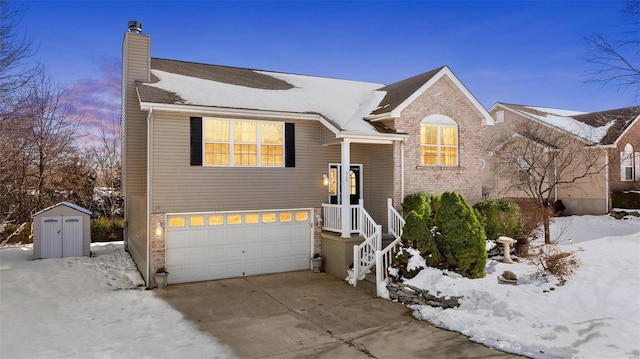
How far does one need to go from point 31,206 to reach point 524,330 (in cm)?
2599

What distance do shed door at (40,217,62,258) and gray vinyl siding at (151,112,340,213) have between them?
18.5 feet

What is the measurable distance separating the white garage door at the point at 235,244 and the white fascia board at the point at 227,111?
326 cm

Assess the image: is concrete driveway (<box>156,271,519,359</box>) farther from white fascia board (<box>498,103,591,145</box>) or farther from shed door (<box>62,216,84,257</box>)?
white fascia board (<box>498,103,591,145</box>)

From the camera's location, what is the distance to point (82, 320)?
862 cm

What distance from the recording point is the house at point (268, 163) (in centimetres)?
1202

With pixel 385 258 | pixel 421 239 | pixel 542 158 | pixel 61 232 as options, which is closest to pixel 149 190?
pixel 61 232

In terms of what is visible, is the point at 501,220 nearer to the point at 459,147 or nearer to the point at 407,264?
the point at 459,147

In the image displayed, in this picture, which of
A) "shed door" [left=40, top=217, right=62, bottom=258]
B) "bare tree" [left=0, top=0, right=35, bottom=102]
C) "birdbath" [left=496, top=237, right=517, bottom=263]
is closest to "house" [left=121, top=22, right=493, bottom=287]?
"shed door" [left=40, top=217, right=62, bottom=258]

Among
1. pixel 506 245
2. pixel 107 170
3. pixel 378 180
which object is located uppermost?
pixel 107 170

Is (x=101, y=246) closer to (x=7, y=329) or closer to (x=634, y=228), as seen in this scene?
(x=7, y=329)

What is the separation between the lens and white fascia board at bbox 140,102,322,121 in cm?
1132

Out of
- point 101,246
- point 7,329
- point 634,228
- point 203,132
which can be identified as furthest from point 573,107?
point 7,329

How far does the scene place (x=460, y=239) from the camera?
10273mm

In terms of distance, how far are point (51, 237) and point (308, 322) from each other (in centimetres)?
1125
